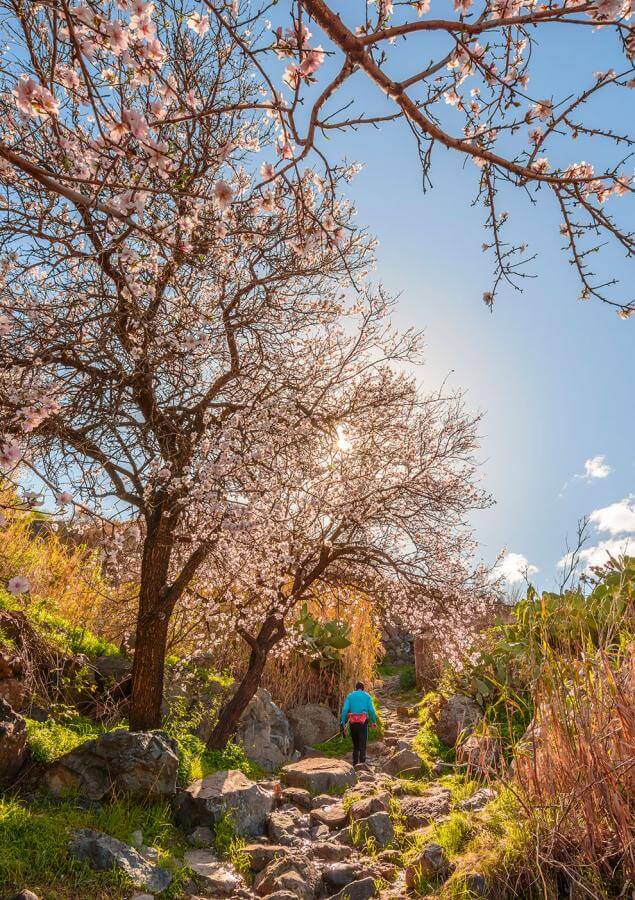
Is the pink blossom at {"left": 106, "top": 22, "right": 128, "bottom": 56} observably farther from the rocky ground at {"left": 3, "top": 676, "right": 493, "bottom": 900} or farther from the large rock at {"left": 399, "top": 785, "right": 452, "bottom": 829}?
the large rock at {"left": 399, "top": 785, "right": 452, "bottom": 829}

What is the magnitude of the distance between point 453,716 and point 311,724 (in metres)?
2.69

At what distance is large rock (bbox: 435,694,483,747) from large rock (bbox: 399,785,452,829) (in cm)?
248

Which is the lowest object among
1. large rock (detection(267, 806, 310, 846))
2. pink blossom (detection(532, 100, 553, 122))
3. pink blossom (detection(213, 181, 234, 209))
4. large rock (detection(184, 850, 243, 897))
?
large rock (detection(184, 850, 243, 897))

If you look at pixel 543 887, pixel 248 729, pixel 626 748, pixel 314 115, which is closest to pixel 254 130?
pixel 314 115

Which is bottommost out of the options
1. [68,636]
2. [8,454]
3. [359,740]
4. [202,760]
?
[202,760]

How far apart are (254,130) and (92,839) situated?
605 cm

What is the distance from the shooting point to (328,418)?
6875 mm

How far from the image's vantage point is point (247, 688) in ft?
27.1

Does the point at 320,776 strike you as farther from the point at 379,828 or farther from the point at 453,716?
the point at 453,716

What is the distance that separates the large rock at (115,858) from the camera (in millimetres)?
3988

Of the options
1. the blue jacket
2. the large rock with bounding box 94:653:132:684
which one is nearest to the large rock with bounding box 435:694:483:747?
the blue jacket

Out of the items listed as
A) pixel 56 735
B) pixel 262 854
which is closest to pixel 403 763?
pixel 262 854

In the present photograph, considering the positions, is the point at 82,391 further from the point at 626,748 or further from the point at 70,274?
the point at 626,748

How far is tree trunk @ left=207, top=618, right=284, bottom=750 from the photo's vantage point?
7945 mm
